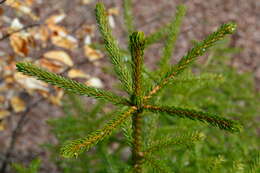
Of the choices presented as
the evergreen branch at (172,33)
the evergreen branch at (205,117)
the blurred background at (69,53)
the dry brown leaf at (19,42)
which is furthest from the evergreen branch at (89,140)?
the dry brown leaf at (19,42)

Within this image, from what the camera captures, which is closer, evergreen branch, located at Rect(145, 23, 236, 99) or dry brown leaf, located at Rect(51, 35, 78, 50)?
evergreen branch, located at Rect(145, 23, 236, 99)

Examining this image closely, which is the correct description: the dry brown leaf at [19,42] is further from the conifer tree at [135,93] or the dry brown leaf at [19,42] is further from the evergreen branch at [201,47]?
the evergreen branch at [201,47]

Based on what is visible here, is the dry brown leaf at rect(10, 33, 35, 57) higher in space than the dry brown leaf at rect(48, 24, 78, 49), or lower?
lower

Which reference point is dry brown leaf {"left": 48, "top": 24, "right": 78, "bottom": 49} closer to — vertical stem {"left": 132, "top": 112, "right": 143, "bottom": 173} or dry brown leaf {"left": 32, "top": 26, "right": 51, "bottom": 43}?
dry brown leaf {"left": 32, "top": 26, "right": 51, "bottom": 43}

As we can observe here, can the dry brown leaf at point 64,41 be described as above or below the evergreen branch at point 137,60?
above

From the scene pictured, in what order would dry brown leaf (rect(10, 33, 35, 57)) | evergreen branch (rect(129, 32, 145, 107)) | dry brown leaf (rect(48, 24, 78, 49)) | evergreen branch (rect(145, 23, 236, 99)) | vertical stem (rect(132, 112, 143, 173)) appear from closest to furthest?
evergreen branch (rect(129, 32, 145, 107))
evergreen branch (rect(145, 23, 236, 99))
vertical stem (rect(132, 112, 143, 173))
dry brown leaf (rect(10, 33, 35, 57))
dry brown leaf (rect(48, 24, 78, 49))

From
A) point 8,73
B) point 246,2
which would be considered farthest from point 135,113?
point 246,2

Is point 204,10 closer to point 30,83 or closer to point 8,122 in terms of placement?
point 8,122

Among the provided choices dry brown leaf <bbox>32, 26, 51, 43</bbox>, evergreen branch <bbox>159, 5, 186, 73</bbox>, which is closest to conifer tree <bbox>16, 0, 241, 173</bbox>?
evergreen branch <bbox>159, 5, 186, 73</bbox>
